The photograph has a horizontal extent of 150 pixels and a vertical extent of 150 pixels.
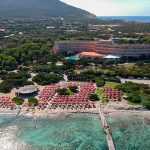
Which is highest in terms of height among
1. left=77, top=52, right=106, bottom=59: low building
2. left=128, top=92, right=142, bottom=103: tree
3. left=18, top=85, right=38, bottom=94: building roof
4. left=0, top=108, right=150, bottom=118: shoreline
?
left=128, top=92, right=142, bottom=103: tree

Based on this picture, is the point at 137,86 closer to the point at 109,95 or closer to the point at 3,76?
the point at 109,95

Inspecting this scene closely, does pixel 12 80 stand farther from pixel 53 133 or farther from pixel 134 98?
pixel 134 98

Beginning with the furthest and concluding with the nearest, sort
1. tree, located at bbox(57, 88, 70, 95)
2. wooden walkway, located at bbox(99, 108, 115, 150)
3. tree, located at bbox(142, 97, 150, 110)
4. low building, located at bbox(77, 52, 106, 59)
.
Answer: low building, located at bbox(77, 52, 106, 59)
tree, located at bbox(57, 88, 70, 95)
tree, located at bbox(142, 97, 150, 110)
wooden walkway, located at bbox(99, 108, 115, 150)

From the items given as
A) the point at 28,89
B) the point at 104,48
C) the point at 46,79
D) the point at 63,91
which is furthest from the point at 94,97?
the point at 104,48

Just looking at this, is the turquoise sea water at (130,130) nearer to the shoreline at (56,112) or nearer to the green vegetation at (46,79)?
the shoreline at (56,112)

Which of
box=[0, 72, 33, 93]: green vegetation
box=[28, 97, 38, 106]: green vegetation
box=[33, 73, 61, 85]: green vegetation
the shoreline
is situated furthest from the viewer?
box=[33, 73, 61, 85]: green vegetation

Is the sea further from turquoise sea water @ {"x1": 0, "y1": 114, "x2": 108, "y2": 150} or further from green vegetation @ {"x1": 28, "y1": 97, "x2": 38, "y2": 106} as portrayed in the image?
green vegetation @ {"x1": 28, "y1": 97, "x2": 38, "y2": 106}

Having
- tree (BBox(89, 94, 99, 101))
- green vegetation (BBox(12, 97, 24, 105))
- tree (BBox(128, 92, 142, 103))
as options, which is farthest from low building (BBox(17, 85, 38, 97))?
tree (BBox(128, 92, 142, 103))

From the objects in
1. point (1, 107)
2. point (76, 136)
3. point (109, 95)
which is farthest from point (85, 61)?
point (76, 136)
